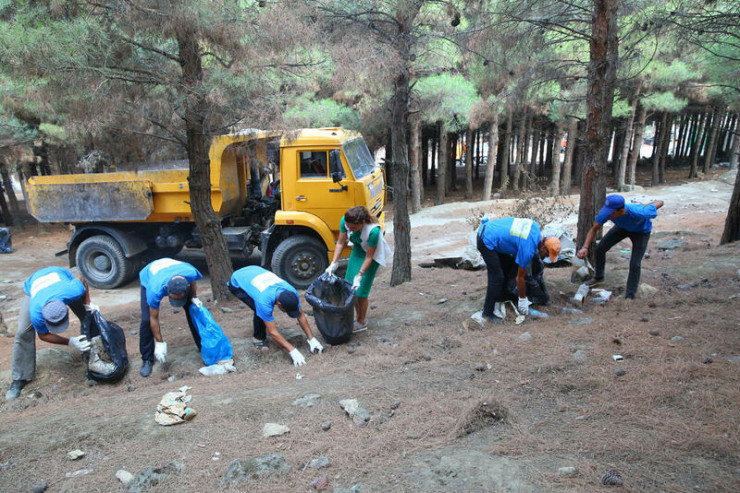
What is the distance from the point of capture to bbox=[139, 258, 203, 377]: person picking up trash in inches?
179

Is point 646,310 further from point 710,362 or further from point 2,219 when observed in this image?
point 2,219

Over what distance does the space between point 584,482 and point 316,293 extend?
335 cm

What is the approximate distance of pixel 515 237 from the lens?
4.73 m

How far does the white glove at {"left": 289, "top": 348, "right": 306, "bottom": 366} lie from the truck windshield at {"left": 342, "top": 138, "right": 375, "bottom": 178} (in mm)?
→ 3767

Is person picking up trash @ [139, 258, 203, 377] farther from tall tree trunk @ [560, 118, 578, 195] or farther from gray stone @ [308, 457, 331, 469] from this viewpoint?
tall tree trunk @ [560, 118, 578, 195]

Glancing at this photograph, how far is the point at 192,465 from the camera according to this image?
3.09 meters

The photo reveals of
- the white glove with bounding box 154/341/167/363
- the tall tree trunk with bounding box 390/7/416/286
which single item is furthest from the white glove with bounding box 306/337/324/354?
the tall tree trunk with bounding box 390/7/416/286

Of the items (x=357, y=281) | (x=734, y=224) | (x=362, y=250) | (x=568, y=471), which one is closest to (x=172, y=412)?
(x=357, y=281)

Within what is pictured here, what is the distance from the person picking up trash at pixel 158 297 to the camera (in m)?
4.55

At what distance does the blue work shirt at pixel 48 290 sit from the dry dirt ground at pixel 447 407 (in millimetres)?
711

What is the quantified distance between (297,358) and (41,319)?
7.55ft

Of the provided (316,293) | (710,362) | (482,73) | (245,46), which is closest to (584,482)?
(710,362)

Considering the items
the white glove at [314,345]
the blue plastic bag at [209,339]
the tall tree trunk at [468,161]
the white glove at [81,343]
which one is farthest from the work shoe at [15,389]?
the tall tree trunk at [468,161]

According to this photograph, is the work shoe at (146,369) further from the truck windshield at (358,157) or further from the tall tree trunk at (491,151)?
the tall tree trunk at (491,151)
